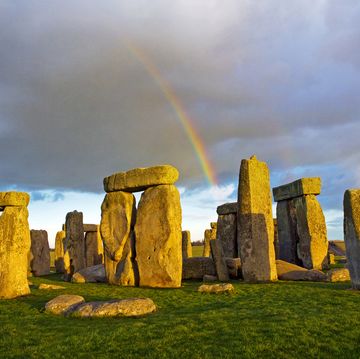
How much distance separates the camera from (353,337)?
5.84 metres

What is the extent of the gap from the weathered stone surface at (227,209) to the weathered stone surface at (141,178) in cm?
731

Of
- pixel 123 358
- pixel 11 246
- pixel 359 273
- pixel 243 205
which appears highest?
pixel 243 205

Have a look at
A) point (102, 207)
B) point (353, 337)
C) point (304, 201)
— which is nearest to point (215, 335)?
point (353, 337)

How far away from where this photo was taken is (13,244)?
11242mm

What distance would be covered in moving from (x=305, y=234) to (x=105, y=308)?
531 inches

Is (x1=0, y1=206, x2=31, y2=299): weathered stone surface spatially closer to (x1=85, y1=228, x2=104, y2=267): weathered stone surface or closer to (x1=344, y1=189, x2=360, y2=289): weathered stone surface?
(x1=344, y1=189, x2=360, y2=289): weathered stone surface

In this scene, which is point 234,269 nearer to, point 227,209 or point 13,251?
point 227,209

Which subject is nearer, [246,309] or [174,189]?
[246,309]

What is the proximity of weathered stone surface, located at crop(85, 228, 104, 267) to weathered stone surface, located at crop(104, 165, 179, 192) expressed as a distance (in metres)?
9.72

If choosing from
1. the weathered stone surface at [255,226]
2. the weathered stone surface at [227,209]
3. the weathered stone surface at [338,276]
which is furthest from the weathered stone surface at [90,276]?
the weathered stone surface at [338,276]

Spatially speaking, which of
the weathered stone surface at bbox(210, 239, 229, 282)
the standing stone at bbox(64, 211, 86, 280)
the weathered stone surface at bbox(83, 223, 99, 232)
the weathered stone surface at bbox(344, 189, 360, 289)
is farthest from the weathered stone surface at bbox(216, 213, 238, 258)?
the weathered stone surface at bbox(344, 189, 360, 289)

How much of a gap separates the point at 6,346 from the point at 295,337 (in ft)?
13.5

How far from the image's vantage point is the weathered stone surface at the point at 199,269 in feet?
54.5

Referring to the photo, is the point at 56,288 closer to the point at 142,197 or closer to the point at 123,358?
the point at 142,197
